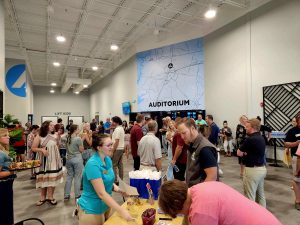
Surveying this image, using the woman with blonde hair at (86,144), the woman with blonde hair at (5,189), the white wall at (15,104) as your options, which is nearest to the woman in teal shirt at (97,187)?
the woman with blonde hair at (5,189)

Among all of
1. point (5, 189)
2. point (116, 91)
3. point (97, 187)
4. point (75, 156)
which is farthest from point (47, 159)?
point (116, 91)

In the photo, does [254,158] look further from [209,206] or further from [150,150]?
[209,206]

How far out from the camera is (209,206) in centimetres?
109

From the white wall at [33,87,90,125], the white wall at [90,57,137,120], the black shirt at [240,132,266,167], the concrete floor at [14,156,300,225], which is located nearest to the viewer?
the black shirt at [240,132,266,167]

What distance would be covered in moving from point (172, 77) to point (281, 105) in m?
4.88

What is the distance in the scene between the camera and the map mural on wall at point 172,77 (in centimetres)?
978

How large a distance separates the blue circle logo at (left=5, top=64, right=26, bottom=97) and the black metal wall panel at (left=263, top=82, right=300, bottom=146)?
1076 cm

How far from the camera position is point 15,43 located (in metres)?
10.9

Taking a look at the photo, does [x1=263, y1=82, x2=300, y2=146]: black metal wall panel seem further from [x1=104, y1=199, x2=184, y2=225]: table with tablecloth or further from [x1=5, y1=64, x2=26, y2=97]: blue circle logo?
[x1=5, y1=64, x2=26, y2=97]: blue circle logo

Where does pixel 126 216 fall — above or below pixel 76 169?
above

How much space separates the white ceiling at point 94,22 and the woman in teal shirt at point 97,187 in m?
6.51

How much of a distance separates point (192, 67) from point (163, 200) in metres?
9.26

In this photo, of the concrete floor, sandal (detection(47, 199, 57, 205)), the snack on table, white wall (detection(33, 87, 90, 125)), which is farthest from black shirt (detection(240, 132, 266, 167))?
white wall (detection(33, 87, 90, 125))

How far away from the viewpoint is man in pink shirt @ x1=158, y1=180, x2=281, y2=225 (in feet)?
3.57
